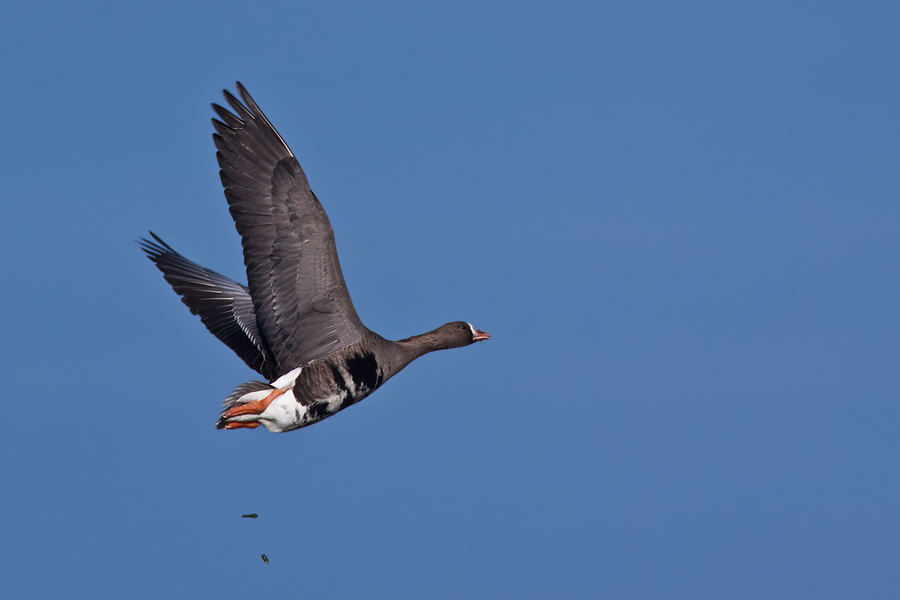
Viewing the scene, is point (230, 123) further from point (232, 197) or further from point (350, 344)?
point (350, 344)

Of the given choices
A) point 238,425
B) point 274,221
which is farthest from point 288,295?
point 238,425

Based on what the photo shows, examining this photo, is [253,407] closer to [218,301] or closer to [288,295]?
[288,295]

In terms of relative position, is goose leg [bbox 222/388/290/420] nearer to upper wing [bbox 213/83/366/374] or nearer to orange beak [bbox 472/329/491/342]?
upper wing [bbox 213/83/366/374]

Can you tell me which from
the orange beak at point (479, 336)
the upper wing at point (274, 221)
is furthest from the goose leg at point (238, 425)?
the orange beak at point (479, 336)

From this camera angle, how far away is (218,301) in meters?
21.0

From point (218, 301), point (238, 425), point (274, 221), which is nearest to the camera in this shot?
point (274, 221)

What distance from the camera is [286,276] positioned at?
1625cm

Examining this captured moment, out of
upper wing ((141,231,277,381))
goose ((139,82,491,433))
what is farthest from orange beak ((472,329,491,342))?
upper wing ((141,231,277,381))

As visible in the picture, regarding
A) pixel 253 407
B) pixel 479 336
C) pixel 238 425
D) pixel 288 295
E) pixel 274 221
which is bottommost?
pixel 238 425

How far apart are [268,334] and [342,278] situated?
4.81ft

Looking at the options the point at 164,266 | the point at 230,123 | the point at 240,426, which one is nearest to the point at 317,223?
the point at 230,123

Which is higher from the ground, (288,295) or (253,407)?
(288,295)

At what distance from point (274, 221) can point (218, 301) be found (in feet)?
17.8

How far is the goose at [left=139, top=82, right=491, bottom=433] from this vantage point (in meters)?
16.0
